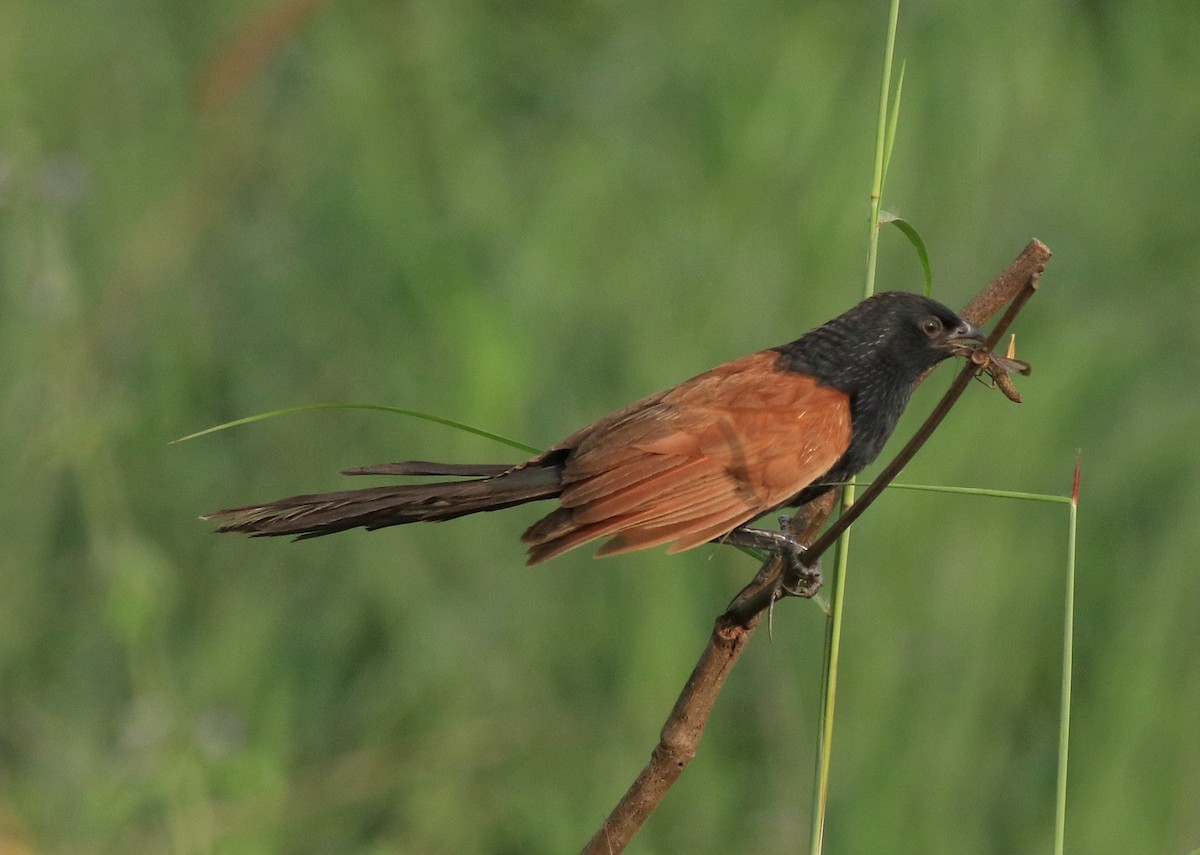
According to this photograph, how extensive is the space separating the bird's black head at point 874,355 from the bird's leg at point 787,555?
0.80 feet

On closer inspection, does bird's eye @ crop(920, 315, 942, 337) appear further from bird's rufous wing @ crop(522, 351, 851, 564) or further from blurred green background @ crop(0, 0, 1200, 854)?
blurred green background @ crop(0, 0, 1200, 854)

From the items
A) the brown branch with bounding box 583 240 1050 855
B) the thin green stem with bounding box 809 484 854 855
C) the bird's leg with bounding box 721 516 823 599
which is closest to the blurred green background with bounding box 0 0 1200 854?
the bird's leg with bounding box 721 516 823 599

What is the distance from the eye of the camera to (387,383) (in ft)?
10.9

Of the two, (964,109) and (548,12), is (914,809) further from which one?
(548,12)

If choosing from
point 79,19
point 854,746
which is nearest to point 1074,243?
point 854,746

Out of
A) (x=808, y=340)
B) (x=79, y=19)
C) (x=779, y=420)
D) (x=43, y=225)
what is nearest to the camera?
(x=779, y=420)

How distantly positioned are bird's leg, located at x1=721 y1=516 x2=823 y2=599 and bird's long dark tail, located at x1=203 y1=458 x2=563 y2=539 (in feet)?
0.76

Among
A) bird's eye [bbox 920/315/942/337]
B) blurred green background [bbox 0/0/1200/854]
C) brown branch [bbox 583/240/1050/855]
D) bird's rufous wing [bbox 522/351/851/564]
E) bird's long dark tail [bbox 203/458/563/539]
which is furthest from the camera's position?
blurred green background [bbox 0/0/1200/854]

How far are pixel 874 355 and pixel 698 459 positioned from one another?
0.34m

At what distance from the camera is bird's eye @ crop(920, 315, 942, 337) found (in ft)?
6.40

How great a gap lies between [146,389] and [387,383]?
635 mm

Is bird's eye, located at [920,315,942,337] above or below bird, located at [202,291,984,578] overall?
above

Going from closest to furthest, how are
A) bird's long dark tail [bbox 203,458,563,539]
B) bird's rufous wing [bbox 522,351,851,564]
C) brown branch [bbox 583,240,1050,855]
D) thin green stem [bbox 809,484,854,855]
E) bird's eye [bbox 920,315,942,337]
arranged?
brown branch [bbox 583,240,1050,855] → thin green stem [bbox 809,484,854,855] → bird's long dark tail [bbox 203,458,563,539] → bird's rufous wing [bbox 522,351,851,564] → bird's eye [bbox 920,315,942,337]

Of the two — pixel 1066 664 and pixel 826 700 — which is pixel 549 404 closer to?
pixel 826 700
